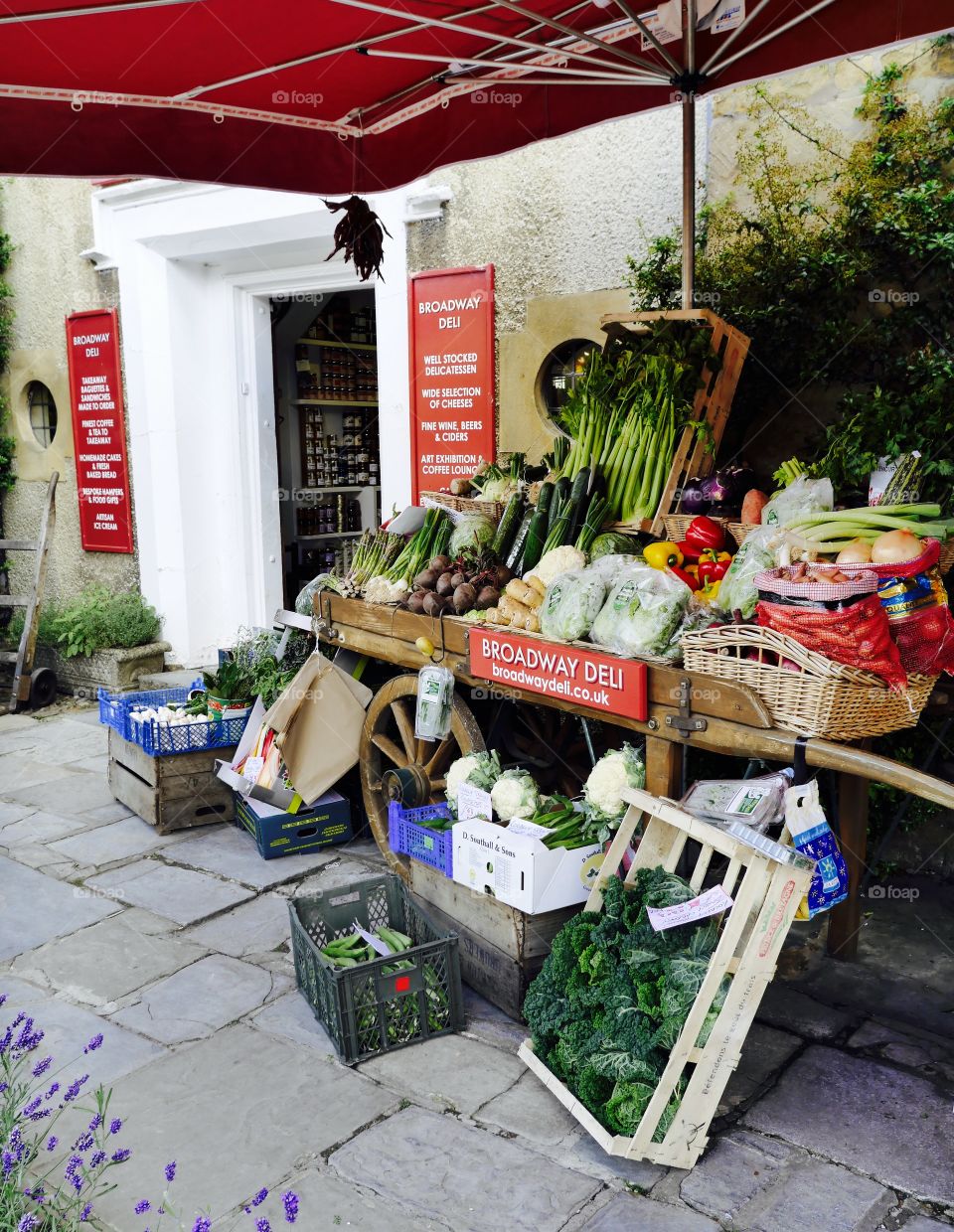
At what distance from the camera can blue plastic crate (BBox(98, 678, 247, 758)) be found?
5.23 m

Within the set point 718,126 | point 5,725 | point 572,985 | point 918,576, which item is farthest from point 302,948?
point 5,725

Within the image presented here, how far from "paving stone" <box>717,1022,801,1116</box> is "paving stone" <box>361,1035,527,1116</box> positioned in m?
0.64

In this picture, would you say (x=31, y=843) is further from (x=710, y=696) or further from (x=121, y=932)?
(x=710, y=696)

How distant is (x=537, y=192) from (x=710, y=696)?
12.9ft

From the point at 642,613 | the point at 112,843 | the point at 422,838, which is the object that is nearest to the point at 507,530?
the point at 642,613

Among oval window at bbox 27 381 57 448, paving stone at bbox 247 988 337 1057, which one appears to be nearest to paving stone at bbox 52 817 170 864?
paving stone at bbox 247 988 337 1057

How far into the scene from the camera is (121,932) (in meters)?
4.26

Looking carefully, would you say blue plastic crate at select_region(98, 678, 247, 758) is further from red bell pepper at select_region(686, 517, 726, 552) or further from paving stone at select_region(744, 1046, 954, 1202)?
paving stone at select_region(744, 1046, 954, 1202)

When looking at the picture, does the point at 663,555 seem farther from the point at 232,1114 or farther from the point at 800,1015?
the point at 232,1114

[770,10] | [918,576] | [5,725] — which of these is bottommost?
[5,725]

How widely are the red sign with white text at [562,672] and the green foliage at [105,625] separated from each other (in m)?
4.98

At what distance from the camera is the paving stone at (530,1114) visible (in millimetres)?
2936

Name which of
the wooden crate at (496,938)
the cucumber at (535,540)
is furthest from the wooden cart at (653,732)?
the wooden crate at (496,938)

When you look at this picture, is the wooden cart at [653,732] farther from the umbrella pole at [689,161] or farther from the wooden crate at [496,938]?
the umbrella pole at [689,161]
